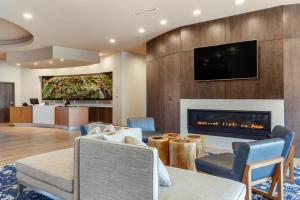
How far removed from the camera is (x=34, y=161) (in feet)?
9.02

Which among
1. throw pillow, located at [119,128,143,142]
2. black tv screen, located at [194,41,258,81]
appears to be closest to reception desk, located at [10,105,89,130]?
black tv screen, located at [194,41,258,81]

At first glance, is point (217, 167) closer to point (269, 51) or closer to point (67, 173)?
point (67, 173)

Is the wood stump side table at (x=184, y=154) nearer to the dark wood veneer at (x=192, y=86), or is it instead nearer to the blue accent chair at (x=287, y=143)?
the blue accent chair at (x=287, y=143)

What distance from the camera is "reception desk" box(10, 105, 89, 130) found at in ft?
27.9

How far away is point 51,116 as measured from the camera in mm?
9047

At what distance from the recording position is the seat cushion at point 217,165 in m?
2.54

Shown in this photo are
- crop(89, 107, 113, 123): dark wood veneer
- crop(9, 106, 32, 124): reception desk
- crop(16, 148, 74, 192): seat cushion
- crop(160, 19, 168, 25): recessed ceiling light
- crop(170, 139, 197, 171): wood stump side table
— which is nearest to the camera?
crop(16, 148, 74, 192): seat cushion

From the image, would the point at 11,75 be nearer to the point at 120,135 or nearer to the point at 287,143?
the point at 120,135

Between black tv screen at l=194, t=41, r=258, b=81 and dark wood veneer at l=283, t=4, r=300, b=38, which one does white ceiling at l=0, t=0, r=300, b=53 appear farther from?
black tv screen at l=194, t=41, r=258, b=81

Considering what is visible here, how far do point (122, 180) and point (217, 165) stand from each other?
1.32m

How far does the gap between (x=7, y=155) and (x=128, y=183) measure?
4.20m

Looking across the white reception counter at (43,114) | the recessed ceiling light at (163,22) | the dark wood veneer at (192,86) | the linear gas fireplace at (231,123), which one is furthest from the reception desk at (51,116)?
the recessed ceiling light at (163,22)

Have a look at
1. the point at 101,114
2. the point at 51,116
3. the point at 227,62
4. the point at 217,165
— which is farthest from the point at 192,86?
the point at 51,116

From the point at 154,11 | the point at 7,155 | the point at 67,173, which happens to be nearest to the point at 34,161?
the point at 67,173
